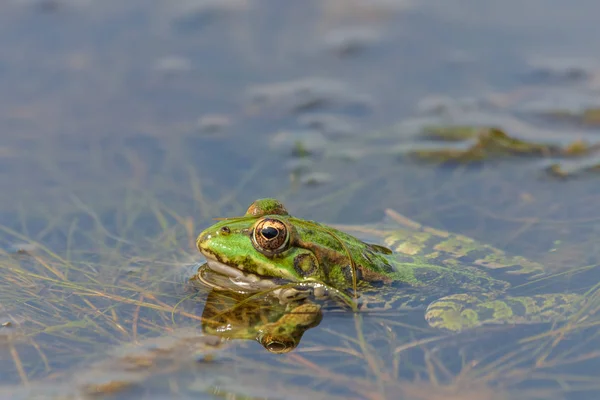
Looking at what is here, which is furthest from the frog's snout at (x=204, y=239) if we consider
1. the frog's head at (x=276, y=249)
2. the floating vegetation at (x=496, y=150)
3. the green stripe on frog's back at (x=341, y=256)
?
the floating vegetation at (x=496, y=150)

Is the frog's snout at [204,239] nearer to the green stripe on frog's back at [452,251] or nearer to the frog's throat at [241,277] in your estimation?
the frog's throat at [241,277]

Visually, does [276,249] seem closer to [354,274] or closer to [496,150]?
[354,274]

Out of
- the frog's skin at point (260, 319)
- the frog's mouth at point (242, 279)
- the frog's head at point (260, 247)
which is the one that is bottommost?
the frog's skin at point (260, 319)

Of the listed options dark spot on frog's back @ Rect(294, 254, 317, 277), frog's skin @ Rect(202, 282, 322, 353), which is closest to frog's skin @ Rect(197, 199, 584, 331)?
dark spot on frog's back @ Rect(294, 254, 317, 277)

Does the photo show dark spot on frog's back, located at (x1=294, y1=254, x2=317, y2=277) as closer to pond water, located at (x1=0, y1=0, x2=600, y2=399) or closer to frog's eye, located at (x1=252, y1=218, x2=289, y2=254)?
frog's eye, located at (x1=252, y1=218, x2=289, y2=254)

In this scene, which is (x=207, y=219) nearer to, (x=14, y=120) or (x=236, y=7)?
(x=14, y=120)

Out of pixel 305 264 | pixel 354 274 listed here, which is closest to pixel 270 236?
pixel 305 264
